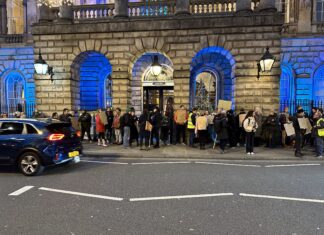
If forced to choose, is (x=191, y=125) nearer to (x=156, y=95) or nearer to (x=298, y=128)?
(x=298, y=128)

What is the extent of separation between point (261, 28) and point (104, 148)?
31.1 feet

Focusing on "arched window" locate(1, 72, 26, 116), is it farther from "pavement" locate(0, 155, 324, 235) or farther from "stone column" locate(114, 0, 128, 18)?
"pavement" locate(0, 155, 324, 235)

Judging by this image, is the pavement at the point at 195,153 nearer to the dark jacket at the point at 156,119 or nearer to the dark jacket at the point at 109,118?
the dark jacket at the point at 156,119

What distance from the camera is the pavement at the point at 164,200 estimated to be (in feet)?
12.4

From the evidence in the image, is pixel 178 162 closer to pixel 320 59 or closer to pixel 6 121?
pixel 6 121

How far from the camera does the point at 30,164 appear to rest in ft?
22.2

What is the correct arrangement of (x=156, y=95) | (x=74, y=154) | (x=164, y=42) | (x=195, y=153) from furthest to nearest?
(x=156, y=95)
(x=164, y=42)
(x=195, y=153)
(x=74, y=154)

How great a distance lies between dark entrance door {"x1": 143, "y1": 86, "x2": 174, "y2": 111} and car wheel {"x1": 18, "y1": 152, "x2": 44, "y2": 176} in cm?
1153

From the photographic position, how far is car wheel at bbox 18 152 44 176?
6742 millimetres

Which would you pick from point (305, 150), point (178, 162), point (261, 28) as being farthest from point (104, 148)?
point (261, 28)

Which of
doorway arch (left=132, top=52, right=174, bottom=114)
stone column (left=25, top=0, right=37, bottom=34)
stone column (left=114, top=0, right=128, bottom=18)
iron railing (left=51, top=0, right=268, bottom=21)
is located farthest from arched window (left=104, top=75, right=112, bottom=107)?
stone column (left=25, top=0, right=37, bottom=34)

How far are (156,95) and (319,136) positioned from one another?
11264mm

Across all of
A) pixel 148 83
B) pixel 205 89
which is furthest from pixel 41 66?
pixel 205 89

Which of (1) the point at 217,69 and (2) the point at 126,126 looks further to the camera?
(1) the point at 217,69
